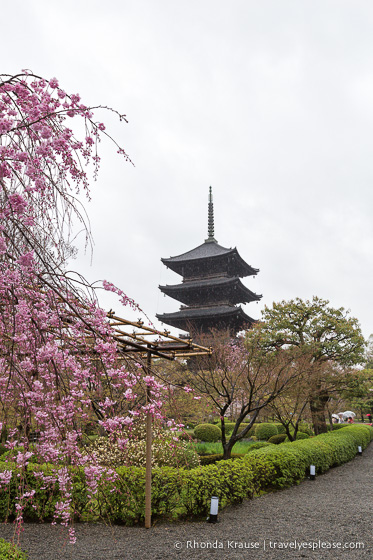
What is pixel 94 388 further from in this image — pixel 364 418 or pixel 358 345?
pixel 364 418

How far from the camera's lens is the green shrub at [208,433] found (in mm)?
15297

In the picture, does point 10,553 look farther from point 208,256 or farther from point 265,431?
point 208,256

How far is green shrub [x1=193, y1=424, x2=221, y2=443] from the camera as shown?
1530 centimetres

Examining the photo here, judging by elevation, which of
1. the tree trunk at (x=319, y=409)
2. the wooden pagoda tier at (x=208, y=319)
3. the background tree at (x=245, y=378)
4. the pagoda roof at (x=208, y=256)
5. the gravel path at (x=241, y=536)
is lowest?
the gravel path at (x=241, y=536)

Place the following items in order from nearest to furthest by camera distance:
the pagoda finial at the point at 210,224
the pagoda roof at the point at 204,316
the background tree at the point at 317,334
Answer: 1. the background tree at the point at 317,334
2. the pagoda roof at the point at 204,316
3. the pagoda finial at the point at 210,224

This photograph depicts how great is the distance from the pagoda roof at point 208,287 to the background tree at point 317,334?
37.4ft

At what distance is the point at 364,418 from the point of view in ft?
120

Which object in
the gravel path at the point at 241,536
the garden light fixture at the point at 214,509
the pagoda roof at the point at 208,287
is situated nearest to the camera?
the gravel path at the point at 241,536

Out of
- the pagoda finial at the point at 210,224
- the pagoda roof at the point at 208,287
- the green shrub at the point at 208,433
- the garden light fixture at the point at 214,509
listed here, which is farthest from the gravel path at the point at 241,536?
the pagoda finial at the point at 210,224

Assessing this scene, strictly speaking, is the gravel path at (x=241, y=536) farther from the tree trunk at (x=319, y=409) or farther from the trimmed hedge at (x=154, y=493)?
the tree trunk at (x=319, y=409)

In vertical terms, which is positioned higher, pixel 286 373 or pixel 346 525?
pixel 286 373

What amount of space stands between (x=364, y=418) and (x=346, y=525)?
35.7 meters

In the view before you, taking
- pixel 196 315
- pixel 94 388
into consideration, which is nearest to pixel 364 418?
pixel 196 315

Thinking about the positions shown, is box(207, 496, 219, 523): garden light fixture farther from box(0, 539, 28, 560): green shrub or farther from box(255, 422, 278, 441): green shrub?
box(255, 422, 278, 441): green shrub
